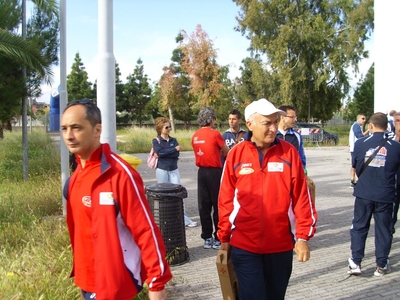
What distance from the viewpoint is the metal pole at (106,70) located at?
5.30 m

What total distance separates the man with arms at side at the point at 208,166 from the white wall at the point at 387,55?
4.95m

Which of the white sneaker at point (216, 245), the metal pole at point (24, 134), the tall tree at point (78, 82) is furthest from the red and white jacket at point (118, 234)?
the tall tree at point (78, 82)

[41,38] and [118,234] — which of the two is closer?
[118,234]

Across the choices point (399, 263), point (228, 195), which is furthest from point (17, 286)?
point (399, 263)

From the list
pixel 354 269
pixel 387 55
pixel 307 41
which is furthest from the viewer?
pixel 307 41

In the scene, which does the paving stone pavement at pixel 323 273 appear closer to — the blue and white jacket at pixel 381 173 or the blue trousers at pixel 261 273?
the blue and white jacket at pixel 381 173

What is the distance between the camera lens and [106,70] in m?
5.28

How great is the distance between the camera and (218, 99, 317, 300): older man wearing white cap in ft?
10.4

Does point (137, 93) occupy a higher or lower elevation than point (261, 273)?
higher

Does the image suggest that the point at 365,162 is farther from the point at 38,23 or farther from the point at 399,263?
the point at 38,23

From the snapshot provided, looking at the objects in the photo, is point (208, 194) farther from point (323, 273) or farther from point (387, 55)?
point (387, 55)

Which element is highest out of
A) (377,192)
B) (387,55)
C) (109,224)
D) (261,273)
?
(387,55)

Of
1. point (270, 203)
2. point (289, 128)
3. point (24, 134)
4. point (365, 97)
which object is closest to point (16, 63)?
point (24, 134)

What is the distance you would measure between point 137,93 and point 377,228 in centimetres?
6049
